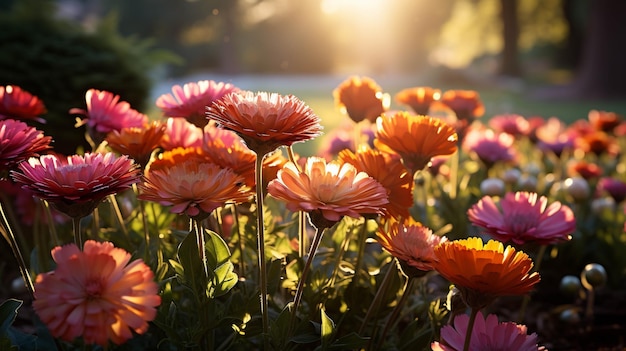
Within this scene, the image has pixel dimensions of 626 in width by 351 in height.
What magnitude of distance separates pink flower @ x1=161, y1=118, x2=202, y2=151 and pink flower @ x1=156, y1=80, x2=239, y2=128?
6 cm

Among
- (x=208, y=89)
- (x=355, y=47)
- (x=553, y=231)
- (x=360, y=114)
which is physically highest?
(x=208, y=89)

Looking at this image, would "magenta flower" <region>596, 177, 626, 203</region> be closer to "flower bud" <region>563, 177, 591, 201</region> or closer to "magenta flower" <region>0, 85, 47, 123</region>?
"flower bud" <region>563, 177, 591, 201</region>

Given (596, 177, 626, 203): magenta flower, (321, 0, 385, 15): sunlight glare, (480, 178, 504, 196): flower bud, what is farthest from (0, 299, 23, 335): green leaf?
(321, 0, 385, 15): sunlight glare

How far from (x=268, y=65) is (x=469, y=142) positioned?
77.3ft

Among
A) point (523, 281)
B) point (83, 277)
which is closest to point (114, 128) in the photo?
point (83, 277)

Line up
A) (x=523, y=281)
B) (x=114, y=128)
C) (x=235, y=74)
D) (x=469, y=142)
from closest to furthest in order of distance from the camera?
(x=523, y=281) < (x=114, y=128) < (x=469, y=142) < (x=235, y=74)

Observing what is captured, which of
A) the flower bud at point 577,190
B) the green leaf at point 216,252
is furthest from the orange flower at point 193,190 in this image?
the flower bud at point 577,190

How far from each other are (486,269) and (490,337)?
8.7 inches

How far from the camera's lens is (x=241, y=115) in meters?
1.08

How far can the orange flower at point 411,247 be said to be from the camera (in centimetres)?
120

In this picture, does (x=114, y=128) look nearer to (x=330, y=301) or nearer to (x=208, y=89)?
(x=208, y=89)

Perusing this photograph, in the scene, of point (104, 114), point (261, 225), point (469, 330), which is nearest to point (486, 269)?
point (469, 330)

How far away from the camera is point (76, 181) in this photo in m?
1.03

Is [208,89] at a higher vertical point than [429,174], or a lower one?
higher
